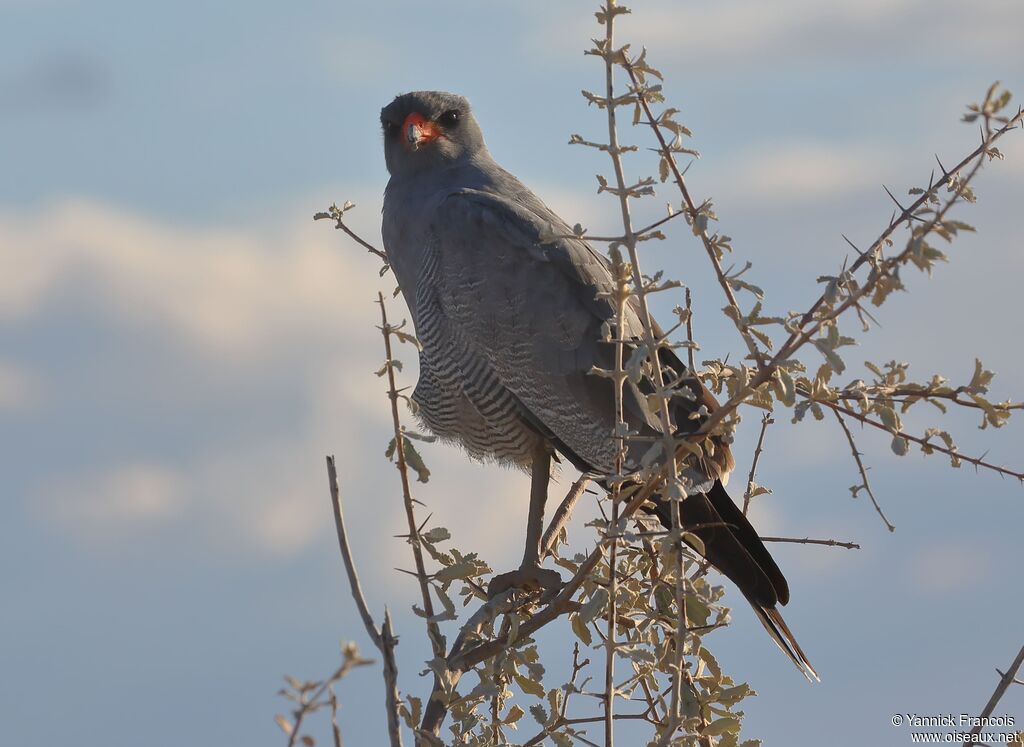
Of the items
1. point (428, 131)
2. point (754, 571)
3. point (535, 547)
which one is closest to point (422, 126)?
point (428, 131)

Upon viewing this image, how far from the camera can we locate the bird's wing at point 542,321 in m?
5.22

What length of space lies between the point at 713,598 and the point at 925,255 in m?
1.03

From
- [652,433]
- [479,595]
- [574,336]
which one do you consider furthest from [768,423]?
[479,595]

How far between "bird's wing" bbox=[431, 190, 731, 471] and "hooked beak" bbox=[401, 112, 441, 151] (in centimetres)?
87

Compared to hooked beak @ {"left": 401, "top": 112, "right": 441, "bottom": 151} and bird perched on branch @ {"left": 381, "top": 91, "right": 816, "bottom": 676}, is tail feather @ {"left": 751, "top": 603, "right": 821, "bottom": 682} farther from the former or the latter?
hooked beak @ {"left": 401, "top": 112, "right": 441, "bottom": 151}

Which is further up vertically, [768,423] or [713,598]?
[768,423]

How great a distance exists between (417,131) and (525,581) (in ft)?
7.47

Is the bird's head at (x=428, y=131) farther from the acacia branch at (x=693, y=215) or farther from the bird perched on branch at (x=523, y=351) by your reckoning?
the acacia branch at (x=693, y=215)

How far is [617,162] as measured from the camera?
3.08 meters

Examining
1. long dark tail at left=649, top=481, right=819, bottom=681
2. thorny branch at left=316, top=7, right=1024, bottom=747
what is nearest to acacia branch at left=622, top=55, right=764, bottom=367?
thorny branch at left=316, top=7, right=1024, bottom=747

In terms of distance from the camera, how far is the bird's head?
6.22 meters

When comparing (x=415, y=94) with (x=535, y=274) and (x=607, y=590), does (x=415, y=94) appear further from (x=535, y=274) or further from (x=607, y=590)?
(x=607, y=590)

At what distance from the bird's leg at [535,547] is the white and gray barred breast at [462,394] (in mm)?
76

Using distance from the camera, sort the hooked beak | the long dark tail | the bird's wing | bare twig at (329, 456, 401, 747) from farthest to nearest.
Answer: the hooked beak, the bird's wing, the long dark tail, bare twig at (329, 456, 401, 747)
